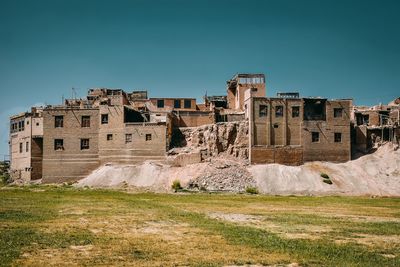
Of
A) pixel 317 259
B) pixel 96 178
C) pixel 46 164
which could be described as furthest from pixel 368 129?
pixel 317 259

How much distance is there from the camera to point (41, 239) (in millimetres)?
19703

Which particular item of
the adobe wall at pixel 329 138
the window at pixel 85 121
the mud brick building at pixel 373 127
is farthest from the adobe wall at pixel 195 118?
the mud brick building at pixel 373 127

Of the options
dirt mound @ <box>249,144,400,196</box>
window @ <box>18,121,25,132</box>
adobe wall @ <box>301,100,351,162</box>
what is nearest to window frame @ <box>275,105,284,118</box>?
adobe wall @ <box>301,100,351,162</box>

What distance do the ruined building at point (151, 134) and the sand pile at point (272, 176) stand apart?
2.02 m

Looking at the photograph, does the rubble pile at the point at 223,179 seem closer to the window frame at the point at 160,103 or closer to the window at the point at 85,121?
the window at the point at 85,121

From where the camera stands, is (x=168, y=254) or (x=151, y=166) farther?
(x=151, y=166)

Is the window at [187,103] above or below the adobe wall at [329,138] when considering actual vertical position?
above

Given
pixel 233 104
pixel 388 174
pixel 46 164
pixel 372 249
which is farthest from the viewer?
pixel 233 104

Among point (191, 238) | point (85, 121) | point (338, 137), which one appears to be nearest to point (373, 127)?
point (338, 137)

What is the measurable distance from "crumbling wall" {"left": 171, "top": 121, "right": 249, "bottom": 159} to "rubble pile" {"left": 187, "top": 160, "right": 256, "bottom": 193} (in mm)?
4405

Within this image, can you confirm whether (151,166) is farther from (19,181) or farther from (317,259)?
(317,259)

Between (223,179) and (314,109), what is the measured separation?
19.3 metres

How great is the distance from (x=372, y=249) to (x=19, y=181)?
63.0 m

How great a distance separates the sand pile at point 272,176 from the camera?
58656 mm
